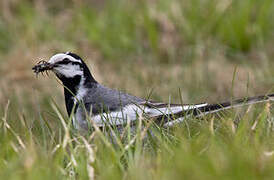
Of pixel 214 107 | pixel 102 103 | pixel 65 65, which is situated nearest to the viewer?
pixel 214 107

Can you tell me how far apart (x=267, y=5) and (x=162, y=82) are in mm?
1923

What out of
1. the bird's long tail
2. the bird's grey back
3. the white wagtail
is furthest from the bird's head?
the bird's long tail

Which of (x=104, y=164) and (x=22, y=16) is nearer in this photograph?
(x=104, y=164)

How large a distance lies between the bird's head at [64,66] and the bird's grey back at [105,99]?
0.58ft

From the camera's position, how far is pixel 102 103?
14.8 ft

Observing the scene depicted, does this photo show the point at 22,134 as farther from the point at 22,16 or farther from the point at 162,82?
the point at 22,16

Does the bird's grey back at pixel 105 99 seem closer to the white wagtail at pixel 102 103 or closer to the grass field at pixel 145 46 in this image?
the white wagtail at pixel 102 103

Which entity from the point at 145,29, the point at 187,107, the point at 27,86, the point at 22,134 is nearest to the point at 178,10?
the point at 145,29

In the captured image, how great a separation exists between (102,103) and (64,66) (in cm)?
53

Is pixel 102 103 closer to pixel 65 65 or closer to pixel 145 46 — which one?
pixel 65 65

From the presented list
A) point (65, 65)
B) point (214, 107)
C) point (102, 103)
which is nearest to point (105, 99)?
point (102, 103)

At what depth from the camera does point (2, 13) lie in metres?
9.09

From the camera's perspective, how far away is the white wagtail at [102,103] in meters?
4.04

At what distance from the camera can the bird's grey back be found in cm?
452
